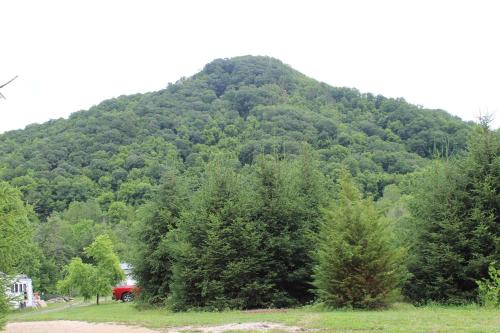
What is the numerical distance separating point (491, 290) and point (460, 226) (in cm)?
296

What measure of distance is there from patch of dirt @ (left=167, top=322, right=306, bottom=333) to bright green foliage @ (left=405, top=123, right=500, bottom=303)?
9326 millimetres

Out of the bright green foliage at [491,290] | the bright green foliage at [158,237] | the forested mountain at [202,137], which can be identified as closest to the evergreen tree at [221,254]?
the bright green foliage at [158,237]

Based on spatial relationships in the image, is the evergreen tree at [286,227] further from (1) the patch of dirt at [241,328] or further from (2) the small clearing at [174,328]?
(1) the patch of dirt at [241,328]

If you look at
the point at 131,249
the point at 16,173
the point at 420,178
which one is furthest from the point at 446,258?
the point at 16,173

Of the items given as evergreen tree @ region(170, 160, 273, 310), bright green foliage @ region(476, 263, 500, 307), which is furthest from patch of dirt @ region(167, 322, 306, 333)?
bright green foliage @ region(476, 263, 500, 307)

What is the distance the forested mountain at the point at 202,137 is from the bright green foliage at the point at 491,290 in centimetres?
5190

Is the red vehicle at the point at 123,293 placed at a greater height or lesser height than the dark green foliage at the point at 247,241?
lesser

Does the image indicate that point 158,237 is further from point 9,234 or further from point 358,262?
point 9,234

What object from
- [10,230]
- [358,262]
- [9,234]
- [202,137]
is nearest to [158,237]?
[358,262]

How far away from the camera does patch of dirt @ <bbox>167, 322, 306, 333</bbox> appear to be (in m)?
12.4

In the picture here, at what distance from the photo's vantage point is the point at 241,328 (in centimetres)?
1291

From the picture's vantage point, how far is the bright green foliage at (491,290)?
16875 millimetres

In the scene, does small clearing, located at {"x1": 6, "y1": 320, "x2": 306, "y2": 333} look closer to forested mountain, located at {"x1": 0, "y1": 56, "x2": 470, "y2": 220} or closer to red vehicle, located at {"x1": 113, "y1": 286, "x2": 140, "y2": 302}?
red vehicle, located at {"x1": 113, "y1": 286, "x2": 140, "y2": 302}

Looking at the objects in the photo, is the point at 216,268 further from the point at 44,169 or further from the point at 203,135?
the point at 203,135
